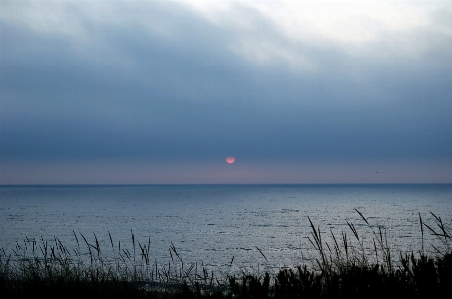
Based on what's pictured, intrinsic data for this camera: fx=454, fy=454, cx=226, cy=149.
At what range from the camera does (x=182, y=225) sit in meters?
56.1

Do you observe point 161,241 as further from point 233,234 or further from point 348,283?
point 348,283

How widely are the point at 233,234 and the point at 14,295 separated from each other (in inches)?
1550

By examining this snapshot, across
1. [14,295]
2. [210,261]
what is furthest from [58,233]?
[14,295]

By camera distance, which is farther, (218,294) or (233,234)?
(233,234)

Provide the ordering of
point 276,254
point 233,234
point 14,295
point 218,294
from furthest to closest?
point 233,234 < point 276,254 < point 14,295 < point 218,294

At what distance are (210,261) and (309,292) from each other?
22745mm

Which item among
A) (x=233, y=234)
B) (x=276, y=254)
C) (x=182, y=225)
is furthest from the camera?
(x=182, y=225)

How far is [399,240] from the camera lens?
1474 inches

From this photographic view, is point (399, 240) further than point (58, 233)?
No

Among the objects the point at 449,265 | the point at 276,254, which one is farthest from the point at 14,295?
the point at 276,254

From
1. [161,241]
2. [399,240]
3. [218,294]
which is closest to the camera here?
[218,294]

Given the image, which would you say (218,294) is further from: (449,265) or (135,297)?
(449,265)

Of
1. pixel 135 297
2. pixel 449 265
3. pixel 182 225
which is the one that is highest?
pixel 449 265

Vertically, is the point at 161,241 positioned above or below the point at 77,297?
below
